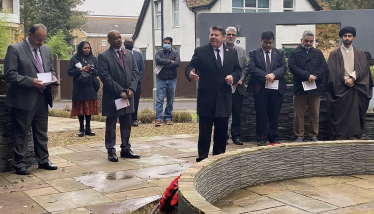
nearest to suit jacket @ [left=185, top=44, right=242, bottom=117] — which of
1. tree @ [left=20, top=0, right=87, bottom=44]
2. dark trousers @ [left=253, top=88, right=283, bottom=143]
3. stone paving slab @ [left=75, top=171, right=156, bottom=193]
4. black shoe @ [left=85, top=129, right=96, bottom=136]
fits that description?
stone paving slab @ [left=75, top=171, right=156, bottom=193]

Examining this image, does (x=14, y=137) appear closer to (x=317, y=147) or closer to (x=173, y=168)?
(x=173, y=168)

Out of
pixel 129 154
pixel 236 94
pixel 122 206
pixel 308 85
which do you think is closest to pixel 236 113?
pixel 236 94

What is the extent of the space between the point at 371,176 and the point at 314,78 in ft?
9.16

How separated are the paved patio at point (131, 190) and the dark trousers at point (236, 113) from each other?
1759mm

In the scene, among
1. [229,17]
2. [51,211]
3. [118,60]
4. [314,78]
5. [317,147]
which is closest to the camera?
[51,211]

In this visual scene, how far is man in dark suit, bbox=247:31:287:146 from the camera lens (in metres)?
8.91

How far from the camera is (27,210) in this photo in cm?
521

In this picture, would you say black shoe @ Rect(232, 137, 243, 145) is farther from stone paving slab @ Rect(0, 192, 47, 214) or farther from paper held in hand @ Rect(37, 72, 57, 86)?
stone paving slab @ Rect(0, 192, 47, 214)

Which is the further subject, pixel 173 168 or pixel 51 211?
pixel 173 168

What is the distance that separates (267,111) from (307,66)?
3.37ft

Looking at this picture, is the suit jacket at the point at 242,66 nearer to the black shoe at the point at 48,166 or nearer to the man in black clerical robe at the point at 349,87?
the man in black clerical robe at the point at 349,87

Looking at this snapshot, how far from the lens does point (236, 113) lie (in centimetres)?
944

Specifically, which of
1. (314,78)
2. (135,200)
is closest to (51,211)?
(135,200)

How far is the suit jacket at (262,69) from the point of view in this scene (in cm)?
890
